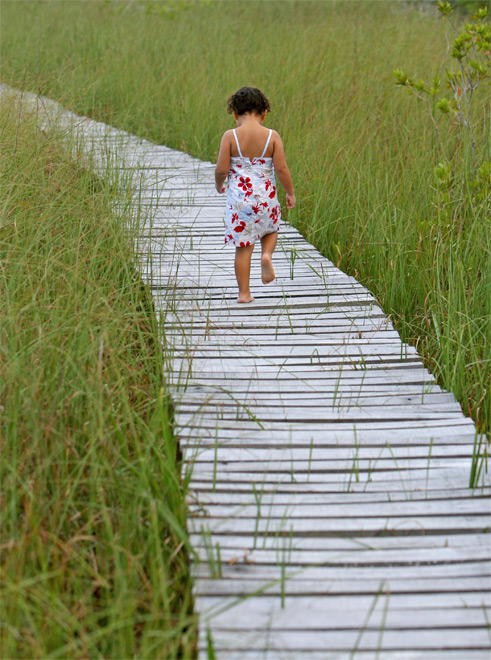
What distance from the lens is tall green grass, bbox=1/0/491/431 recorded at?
12.8 ft

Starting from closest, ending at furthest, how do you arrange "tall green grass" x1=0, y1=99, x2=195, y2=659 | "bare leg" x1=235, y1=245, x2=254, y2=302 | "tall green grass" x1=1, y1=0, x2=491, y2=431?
"tall green grass" x1=0, y1=99, x2=195, y2=659, "tall green grass" x1=1, y1=0, x2=491, y2=431, "bare leg" x1=235, y1=245, x2=254, y2=302

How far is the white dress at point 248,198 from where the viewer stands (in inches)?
161

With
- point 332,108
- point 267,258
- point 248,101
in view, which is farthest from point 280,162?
point 332,108

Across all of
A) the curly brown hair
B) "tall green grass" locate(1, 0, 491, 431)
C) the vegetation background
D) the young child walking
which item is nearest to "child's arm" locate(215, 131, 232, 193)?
the young child walking

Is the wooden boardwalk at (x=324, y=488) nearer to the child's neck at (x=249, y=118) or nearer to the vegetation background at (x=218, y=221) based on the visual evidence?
the vegetation background at (x=218, y=221)

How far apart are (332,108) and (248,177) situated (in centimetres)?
305

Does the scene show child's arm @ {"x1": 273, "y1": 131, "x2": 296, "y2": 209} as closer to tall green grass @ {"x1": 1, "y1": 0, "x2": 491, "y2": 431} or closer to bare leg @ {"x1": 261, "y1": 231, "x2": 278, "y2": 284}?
bare leg @ {"x1": 261, "y1": 231, "x2": 278, "y2": 284}

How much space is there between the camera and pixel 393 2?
1296 cm

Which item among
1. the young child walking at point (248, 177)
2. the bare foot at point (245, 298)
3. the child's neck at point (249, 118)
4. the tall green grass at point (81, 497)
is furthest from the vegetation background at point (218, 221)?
the child's neck at point (249, 118)

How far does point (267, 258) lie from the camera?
4082 mm

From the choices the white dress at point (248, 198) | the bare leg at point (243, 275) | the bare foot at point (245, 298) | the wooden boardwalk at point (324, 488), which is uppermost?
the white dress at point (248, 198)

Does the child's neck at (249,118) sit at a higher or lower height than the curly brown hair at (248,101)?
lower

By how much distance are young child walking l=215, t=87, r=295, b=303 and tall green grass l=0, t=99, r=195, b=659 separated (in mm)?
859

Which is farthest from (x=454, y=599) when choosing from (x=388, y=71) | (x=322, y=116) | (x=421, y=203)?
(x=388, y=71)
